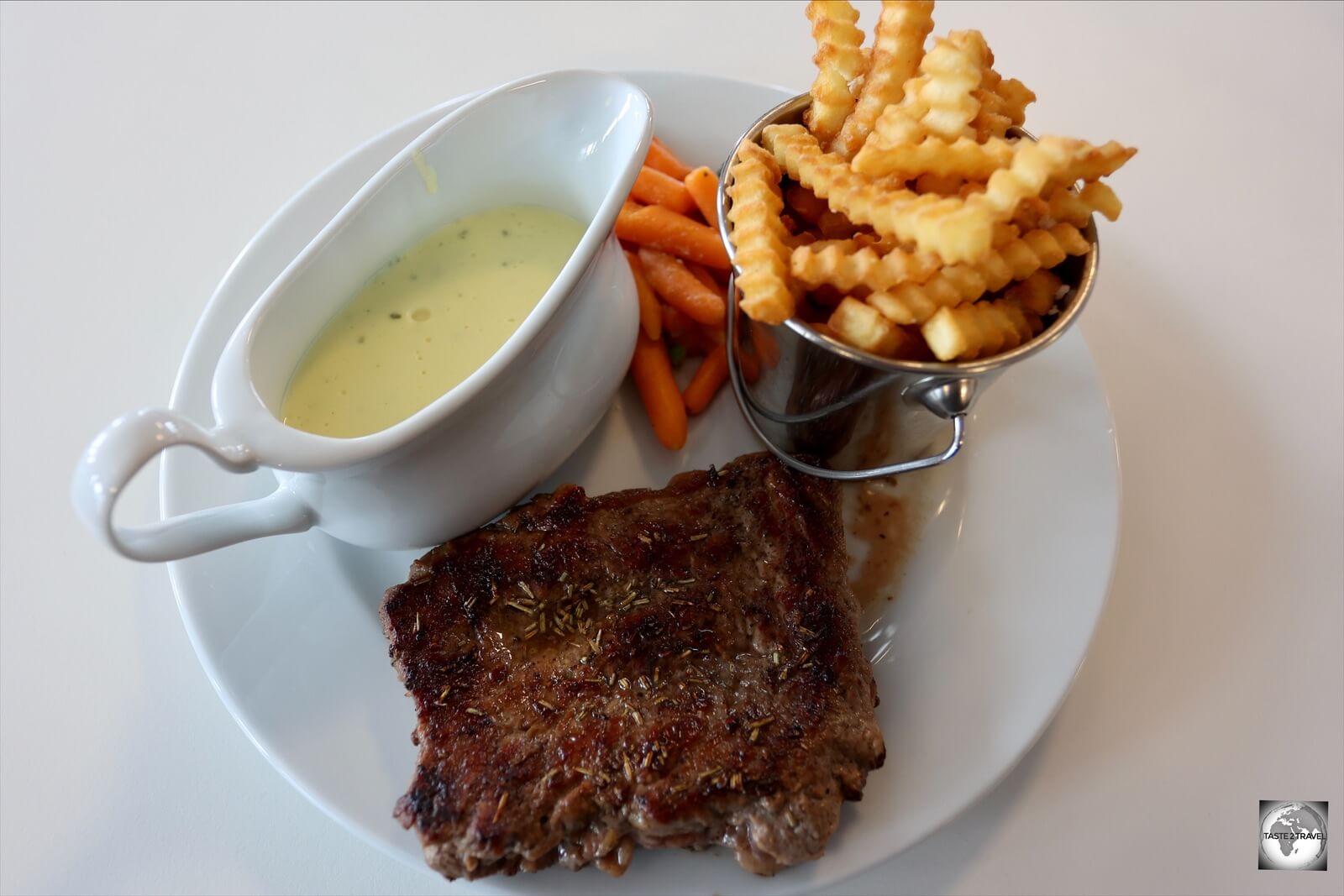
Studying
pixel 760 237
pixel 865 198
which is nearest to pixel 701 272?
pixel 760 237

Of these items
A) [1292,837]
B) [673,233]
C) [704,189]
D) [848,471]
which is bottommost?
[1292,837]

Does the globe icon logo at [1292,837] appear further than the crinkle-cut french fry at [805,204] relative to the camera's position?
Yes

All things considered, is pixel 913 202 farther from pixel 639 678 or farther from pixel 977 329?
pixel 639 678

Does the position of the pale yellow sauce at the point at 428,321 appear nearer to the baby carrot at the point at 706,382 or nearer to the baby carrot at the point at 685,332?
the baby carrot at the point at 685,332

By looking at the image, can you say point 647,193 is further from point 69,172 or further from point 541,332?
point 69,172

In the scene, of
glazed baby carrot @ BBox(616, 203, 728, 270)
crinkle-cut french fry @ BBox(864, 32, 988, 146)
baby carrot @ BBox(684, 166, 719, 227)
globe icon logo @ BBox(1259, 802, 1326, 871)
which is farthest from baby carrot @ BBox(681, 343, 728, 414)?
globe icon logo @ BBox(1259, 802, 1326, 871)

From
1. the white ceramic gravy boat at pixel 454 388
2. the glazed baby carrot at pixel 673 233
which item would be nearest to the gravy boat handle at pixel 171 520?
the white ceramic gravy boat at pixel 454 388
